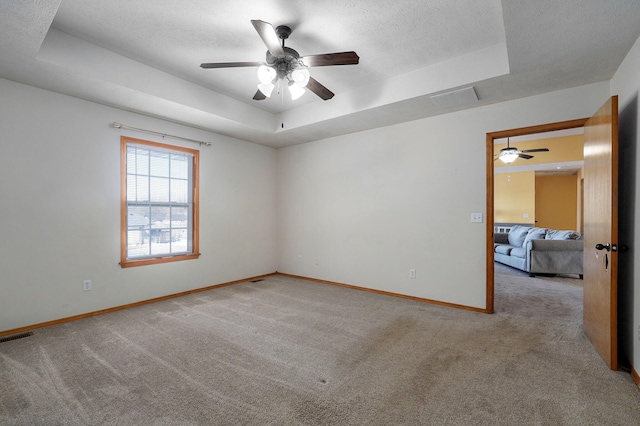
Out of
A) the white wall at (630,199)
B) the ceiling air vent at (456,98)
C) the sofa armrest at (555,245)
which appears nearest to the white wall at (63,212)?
the ceiling air vent at (456,98)

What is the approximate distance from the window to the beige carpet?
860mm

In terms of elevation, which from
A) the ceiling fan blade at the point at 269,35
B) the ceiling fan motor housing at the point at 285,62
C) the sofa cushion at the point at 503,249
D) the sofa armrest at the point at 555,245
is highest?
the ceiling fan motor housing at the point at 285,62

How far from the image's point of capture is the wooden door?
7.01 feet

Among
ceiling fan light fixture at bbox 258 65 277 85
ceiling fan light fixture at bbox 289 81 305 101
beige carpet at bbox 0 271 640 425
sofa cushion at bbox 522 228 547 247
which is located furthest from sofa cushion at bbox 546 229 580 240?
ceiling fan light fixture at bbox 258 65 277 85

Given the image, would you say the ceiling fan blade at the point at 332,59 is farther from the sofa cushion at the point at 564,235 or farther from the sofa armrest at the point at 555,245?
the sofa cushion at the point at 564,235

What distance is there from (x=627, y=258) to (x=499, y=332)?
1227 mm

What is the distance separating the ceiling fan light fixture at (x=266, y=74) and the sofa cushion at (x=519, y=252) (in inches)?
231

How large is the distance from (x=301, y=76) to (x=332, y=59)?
314 millimetres

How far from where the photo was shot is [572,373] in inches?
83.1

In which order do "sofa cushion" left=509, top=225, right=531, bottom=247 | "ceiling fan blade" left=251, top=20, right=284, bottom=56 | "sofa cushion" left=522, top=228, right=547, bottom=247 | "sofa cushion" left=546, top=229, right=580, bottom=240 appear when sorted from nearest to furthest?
"ceiling fan blade" left=251, top=20, right=284, bottom=56
"sofa cushion" left=546, top=229, right=580, bottom=240
"sofa cushion" left=522, top=228, right=547, bottom=247
"sofa cushion" left=509, top=225, right=531, bottom=247

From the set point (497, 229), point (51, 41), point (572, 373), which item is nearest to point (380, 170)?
point (572, 373)

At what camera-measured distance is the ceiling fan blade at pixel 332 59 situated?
2.19m

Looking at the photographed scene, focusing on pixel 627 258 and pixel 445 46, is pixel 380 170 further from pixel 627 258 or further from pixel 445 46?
pixel 627 258

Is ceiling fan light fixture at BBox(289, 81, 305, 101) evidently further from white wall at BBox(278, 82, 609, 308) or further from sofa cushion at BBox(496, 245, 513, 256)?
sofa cushion at BBox(496, 245, 513, 256)
